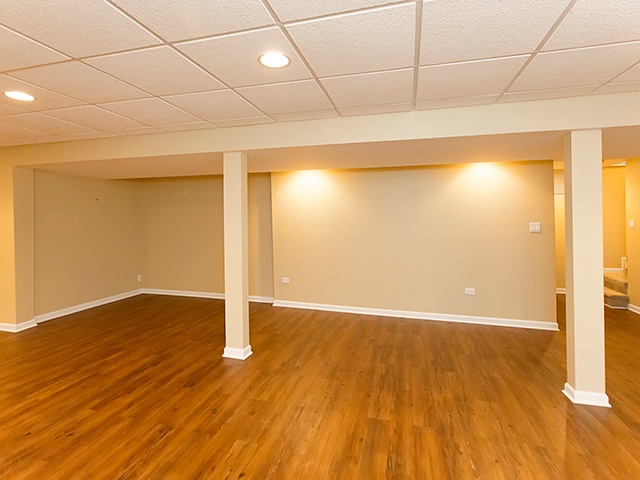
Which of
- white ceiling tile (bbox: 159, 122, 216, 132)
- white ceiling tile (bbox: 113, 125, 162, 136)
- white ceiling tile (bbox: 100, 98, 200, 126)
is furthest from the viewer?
white ceiling tile (bbox: 113, 125, 162, 136)

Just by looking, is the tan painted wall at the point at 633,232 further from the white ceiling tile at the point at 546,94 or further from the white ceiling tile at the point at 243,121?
the white ceiling tile at the point at 243,121

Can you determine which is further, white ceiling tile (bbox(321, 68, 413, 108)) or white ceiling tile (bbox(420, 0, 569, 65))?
white ceiling tile (bbox(321, 68, 413, 108))

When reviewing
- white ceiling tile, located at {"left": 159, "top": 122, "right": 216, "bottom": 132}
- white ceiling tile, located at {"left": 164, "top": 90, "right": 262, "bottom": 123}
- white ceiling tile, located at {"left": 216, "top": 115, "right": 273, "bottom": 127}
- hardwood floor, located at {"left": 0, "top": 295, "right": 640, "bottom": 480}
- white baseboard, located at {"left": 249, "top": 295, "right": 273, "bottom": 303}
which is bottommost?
hardwood floor, located at {"left": 0, "top": 295, "right": 640, "bottom": 480}

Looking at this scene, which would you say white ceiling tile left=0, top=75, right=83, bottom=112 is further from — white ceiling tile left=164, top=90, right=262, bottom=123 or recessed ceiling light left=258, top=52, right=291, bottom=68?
recessed ceiling light left=258, top=52, right=291, bottom=68

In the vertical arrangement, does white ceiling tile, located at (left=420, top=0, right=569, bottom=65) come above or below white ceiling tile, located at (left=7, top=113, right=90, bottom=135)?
below

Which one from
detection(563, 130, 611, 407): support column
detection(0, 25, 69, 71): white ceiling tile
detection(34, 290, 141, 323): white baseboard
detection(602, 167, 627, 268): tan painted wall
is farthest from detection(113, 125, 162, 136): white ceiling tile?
detection(602, 167, 627, 268): tan painted wall

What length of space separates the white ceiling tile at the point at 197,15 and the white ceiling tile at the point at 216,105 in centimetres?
77

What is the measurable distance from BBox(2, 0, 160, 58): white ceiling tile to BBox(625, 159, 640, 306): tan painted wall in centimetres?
649

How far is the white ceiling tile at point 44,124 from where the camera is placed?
2936mm

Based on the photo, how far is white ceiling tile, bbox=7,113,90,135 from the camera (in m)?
2.94

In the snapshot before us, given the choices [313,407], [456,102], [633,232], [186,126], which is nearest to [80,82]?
[186,126]

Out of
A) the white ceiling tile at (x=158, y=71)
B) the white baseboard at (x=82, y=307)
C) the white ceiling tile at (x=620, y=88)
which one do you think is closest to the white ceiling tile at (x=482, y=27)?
the white ceiling tile at (x=620, y=88)

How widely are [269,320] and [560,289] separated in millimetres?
5660

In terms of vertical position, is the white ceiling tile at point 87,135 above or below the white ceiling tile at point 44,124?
above
